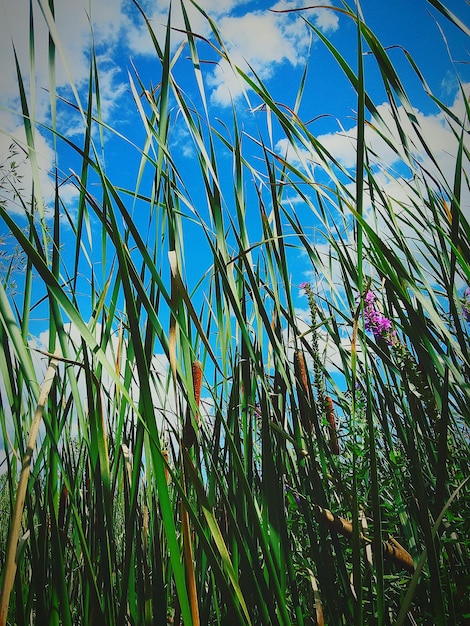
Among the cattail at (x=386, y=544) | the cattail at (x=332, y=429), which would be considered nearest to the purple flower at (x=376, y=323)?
the cattail at (x=332, y=429)

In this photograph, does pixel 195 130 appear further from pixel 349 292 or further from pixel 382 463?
pixel 382 463

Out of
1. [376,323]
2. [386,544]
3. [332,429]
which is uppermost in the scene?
[376,323]

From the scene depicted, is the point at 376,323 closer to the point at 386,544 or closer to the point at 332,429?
Answer: the point at 332,429

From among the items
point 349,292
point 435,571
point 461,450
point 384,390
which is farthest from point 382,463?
point 435,571

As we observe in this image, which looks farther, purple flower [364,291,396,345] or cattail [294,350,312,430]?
purple flower [364,291,396,345]

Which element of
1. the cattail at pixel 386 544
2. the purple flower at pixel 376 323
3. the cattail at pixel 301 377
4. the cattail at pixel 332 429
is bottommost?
the cattail at pixel 386 544

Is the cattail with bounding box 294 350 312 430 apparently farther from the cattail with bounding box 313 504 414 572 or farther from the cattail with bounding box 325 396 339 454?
the cattail with bounding box 313 504 414 572

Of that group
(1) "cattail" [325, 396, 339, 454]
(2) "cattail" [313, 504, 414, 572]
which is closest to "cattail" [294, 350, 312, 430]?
(1) "cattail" [325, 396, 339, 454]

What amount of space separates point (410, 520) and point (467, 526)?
0.54ft

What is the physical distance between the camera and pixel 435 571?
48 centimetres

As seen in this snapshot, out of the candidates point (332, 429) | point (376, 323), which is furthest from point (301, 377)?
point (376, 323)

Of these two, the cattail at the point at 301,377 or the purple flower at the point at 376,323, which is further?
the purple flower at the point at 376,323

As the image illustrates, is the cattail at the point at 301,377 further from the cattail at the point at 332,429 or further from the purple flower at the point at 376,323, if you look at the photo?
the purple flower at the point at 376,323

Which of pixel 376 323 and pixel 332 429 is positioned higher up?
pixel 376 323
